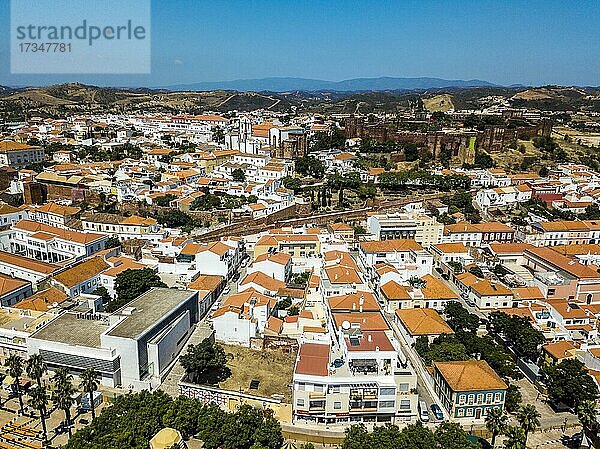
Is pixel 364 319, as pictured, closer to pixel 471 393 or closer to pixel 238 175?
pixel 471 393

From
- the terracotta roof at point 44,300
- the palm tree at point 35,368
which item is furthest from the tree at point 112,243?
the palm tree at point 35,368

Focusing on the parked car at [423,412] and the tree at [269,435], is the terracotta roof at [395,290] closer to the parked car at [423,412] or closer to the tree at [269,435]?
the parked car at [423,412]

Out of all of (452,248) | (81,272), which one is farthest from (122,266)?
(452,248)

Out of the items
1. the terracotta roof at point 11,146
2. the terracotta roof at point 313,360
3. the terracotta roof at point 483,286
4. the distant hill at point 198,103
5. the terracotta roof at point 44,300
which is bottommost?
the terracotta roof at point 44,300

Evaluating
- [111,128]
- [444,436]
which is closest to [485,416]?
[444,436]

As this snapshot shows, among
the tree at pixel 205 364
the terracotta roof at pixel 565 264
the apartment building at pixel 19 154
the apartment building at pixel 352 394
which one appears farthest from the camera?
the apartment building at pixel 19 154

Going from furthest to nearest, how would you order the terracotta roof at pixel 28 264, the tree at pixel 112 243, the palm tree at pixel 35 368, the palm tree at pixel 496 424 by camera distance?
the tree at pixel 112 243, the terracotta roof at pixel 28 264, the palm tree at pixel 35 368, the palm tree at pixel 496 424
